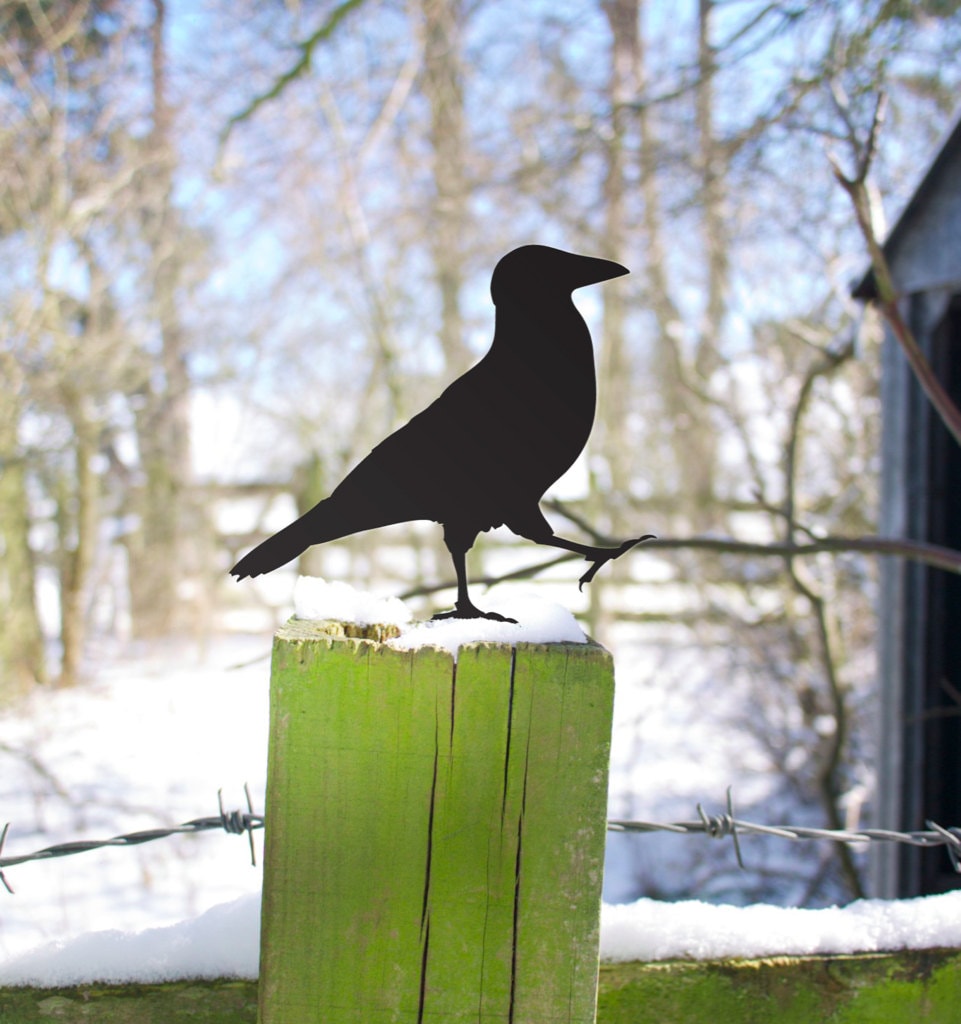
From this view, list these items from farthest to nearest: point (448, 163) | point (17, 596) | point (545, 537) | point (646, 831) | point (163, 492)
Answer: point (163, 492), point (448, 163), point (17, 596), point (646, 831), point (545, 537)

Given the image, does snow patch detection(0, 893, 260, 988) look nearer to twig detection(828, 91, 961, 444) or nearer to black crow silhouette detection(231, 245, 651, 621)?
black crow silhouette detection(231, 245, 651, 621)

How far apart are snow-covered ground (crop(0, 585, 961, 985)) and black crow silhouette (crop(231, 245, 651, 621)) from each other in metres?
0.09

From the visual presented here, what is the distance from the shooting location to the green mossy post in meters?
0.86

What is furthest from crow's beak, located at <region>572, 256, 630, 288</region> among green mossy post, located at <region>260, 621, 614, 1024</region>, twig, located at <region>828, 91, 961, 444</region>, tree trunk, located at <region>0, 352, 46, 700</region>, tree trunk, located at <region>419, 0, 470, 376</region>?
tree trunk, located at <region>419, 0, 470, 376</region>

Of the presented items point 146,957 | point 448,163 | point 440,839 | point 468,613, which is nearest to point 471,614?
point 468,613

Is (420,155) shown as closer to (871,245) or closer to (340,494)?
Answer: (871,245)

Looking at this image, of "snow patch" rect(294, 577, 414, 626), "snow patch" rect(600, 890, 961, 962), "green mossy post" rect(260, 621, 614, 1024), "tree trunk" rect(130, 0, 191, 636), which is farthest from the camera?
"tree trunk" rect(130, 0, 191, 636)

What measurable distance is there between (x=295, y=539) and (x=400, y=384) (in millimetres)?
8131

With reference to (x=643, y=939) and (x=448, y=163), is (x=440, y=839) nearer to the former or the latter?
(x=643, y=939)

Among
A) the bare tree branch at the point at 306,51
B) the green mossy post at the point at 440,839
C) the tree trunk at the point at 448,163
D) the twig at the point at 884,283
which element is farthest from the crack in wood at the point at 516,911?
the tree trunk at the point at 448,163

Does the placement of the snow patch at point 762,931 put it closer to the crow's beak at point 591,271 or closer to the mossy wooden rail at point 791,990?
the mossy wooden rail at point 791,990

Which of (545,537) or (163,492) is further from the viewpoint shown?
(163,492)

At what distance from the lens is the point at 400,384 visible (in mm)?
9055

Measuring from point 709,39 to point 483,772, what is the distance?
746cm
